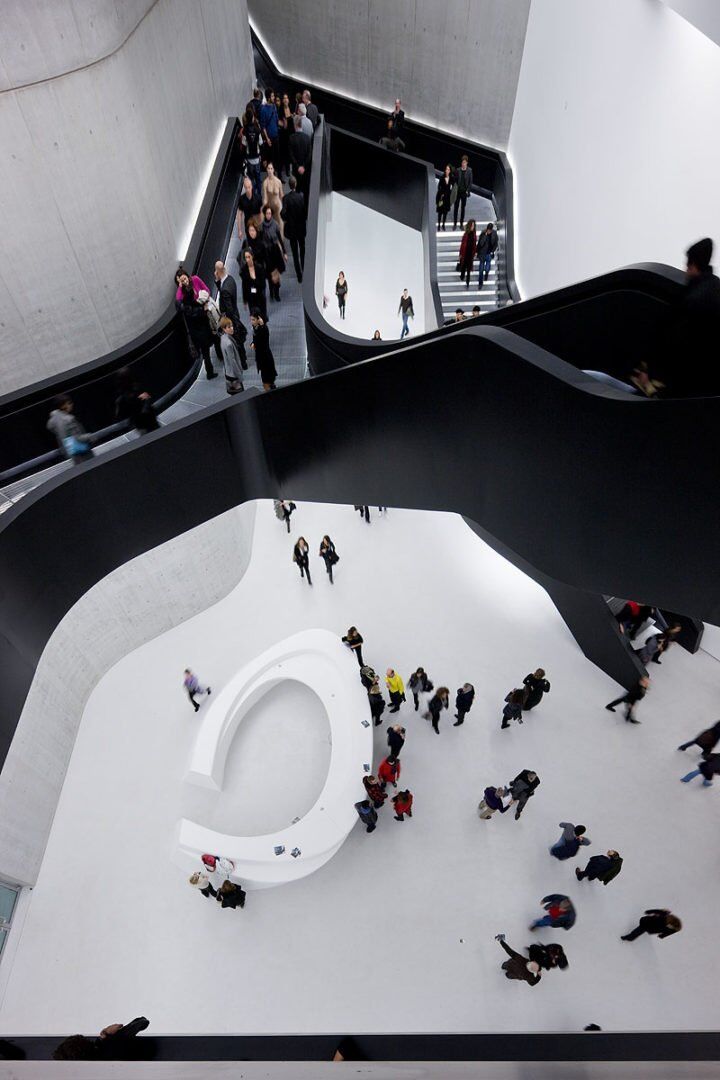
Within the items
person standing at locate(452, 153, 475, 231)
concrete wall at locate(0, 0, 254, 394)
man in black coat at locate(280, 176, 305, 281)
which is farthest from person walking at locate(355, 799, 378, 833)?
person standing at locate(452, 153, 475, 231)

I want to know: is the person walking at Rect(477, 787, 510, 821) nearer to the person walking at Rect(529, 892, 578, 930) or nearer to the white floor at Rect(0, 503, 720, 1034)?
the white floor at Rect(0, 503, 720, 1034)

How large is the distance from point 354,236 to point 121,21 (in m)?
8.44

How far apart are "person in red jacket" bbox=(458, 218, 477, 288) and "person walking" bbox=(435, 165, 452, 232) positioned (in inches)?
55.9

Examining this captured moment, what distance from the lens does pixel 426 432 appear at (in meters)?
5.74

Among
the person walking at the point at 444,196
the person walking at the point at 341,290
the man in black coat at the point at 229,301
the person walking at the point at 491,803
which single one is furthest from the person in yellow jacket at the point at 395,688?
the person walking at the point at 444,196

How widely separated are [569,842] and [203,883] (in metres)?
4.91

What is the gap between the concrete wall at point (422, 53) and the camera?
14.5m

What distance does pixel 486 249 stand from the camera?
1355 centimetres

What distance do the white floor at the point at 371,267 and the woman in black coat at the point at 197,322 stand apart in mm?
4945

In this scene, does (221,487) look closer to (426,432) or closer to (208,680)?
(426,432)

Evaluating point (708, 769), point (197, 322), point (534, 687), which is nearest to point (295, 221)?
point (197, 322)

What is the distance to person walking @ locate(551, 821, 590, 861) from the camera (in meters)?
7.83

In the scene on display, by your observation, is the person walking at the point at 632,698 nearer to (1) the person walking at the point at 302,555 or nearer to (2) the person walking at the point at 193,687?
(1) the person walking at the point at 302,555

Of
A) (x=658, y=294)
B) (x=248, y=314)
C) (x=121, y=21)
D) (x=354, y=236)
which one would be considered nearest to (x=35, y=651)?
(x=658, y=294)
